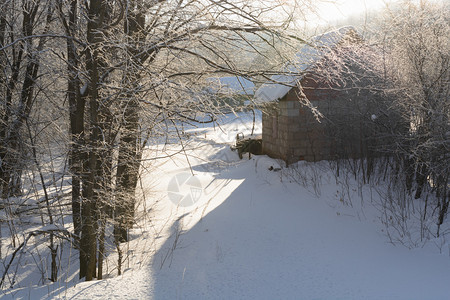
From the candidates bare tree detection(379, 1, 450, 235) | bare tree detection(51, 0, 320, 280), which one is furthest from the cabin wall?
bare tree detection(51, 0, 320, 280)

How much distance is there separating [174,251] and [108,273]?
1.06 meters

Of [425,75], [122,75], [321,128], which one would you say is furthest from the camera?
[321,128]

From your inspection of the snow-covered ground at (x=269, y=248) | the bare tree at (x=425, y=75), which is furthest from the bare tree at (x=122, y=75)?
the bare tree at (x=425, y=75)

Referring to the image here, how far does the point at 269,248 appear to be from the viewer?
6.44m

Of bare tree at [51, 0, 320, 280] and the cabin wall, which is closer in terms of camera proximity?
bare tree at [51, 0, 320, 280]

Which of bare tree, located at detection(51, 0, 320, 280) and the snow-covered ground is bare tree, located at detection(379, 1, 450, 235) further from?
bare tree, located at detection(51, 0, 320, 280)

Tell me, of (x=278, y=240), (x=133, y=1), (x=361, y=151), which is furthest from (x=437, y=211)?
(x=133, y=1)

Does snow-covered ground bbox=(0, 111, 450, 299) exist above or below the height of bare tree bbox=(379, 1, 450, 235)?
below

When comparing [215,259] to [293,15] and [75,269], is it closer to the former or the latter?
[75,269]

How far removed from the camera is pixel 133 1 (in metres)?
4.90

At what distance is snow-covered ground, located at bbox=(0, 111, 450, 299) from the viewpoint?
474 centimetres

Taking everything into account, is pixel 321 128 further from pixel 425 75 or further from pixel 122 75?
pixel 122 75

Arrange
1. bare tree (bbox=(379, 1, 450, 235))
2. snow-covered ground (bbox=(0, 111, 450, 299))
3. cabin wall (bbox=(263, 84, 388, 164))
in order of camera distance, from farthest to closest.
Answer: cabin wall (bbox=(263, 84, 388, 164))
bare tree (bbox=(379, 1, 450, 235))
snow-covered ground (bbox=(0, 111, 450, 299))

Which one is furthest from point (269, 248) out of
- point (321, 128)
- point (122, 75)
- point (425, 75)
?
point (321, 128)
